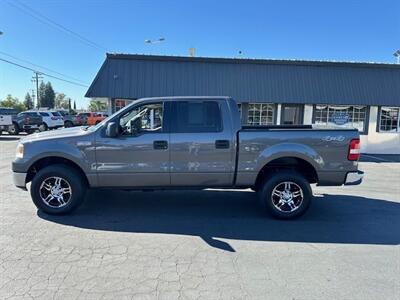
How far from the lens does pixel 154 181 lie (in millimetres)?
5438

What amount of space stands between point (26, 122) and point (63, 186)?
21094 mm

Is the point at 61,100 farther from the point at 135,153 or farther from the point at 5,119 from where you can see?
the point at 135,153

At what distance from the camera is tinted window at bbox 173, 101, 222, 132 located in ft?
17.7

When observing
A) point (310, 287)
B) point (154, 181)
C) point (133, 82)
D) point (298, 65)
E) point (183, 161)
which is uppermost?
point (298, 65)

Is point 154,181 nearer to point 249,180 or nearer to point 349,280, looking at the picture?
point 249,180

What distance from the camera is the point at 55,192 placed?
5.40m

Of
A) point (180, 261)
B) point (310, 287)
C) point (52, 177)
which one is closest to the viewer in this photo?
point (310, 287)

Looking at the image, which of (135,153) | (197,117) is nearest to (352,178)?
(197,117)

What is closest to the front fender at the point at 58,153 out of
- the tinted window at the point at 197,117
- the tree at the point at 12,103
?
the tinted window at the point at 197,117

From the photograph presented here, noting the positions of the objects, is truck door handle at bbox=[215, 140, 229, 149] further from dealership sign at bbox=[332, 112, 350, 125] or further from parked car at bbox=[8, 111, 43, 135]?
parked car at bbox=[8, 111, 43, 135]

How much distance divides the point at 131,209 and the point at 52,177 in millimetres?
1446

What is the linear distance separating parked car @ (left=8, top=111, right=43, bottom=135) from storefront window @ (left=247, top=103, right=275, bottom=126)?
16.6 m

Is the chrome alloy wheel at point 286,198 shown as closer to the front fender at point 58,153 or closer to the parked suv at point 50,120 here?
the front fender at point 58,153

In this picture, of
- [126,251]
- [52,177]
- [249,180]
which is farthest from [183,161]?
[52,177]
